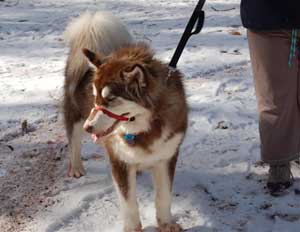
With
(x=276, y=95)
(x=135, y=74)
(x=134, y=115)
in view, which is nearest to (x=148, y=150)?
(x=134, y=115)

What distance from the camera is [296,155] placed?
127 inches

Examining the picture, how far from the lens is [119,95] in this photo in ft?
7.98

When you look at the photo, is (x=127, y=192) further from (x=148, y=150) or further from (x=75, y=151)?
(x=75, y=151)

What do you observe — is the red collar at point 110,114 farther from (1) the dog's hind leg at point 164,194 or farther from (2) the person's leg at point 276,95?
(2) the person's leg at point 276,95

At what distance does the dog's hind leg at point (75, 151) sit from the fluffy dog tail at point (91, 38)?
0.83ft

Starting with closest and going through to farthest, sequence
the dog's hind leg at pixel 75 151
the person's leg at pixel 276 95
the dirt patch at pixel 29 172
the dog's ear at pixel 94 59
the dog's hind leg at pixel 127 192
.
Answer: the dog's ear at pixel 94 59, the dog's hind leg at pixel 127 192, the person's leg at pixel 276 95, the dirt patch at pixel 29 172, the dog's hind leg at pixel 75 151

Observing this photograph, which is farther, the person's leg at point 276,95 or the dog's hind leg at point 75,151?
the dog's hind leg at point 75,151

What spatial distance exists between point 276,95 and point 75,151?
1402mm

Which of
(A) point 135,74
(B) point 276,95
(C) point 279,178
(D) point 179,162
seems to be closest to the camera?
(A) point 135,74

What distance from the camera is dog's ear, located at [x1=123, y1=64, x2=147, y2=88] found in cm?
240

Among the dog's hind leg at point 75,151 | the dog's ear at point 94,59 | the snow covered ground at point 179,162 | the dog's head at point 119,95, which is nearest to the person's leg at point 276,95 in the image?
the snow covered ground at point 179,162

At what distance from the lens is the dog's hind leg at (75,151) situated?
357cm

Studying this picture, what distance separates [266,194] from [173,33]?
4.11 metres

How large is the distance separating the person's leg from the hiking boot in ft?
0.11
